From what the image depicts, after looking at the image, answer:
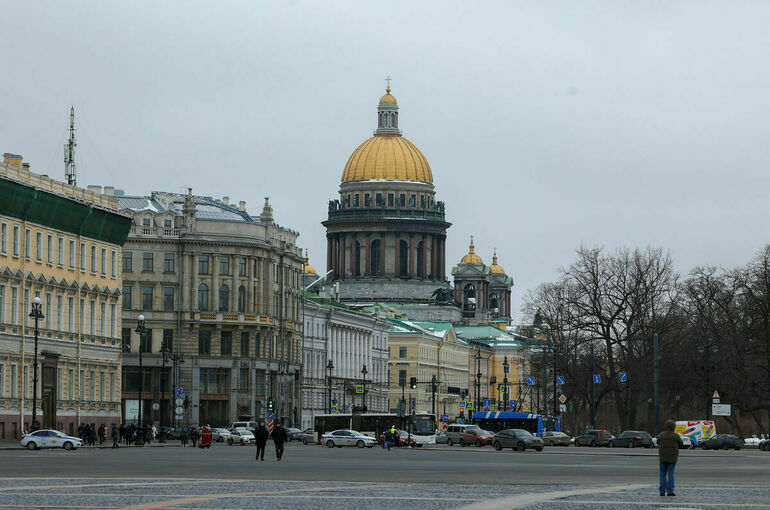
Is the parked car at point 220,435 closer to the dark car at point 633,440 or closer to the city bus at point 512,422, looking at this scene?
the city bus at point 512,422

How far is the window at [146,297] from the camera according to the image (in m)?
133

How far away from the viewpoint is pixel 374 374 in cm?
19075

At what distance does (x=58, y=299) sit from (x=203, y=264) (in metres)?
41.6

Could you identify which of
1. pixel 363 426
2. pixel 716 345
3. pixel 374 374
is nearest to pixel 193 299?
pixel 363 426

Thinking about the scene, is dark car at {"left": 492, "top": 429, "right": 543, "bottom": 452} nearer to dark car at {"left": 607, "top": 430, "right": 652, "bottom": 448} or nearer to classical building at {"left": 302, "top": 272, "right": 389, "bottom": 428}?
dark car at {"left": 607, "top": 430, "right": 652, "bottom": 448}

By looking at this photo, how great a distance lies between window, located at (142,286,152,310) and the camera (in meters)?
133

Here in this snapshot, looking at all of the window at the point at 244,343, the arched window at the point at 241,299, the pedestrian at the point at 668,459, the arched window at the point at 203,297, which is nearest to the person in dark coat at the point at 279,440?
the pedestrian at the point at 668,459

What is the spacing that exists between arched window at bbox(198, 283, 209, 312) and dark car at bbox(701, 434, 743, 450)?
5128 cm

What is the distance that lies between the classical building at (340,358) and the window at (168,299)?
1885cm

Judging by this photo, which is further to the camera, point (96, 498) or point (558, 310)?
point (558, 310)

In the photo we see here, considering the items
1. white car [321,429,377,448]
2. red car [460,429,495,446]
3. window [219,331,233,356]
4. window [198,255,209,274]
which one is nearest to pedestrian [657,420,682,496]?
white car [321,429,377,448]

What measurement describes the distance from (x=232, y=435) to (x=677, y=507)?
2880 inches

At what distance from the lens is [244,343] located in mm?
138500

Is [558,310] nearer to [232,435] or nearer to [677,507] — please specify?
[232,435]
